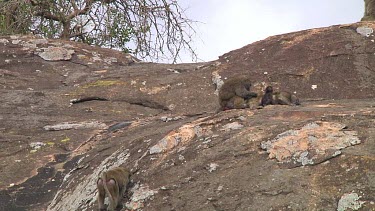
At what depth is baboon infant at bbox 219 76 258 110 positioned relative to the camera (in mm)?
7242

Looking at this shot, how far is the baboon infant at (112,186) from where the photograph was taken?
4.54 m

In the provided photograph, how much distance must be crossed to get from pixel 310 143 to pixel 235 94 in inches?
115

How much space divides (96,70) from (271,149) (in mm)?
6244

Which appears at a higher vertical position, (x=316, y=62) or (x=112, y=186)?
(x=316, y=62)

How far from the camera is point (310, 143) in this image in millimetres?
4445

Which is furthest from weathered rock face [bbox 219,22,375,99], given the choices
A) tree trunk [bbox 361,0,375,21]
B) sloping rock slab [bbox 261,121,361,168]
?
sloping rock slab [bbox 261,121,361,168]

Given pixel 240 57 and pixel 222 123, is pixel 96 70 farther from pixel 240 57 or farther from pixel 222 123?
pixel 222 123

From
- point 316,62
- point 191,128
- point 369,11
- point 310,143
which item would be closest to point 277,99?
point 316,62

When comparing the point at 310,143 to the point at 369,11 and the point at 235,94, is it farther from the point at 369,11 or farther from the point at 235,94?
the point at 369,11

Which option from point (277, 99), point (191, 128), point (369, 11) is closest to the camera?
point (191, 128)

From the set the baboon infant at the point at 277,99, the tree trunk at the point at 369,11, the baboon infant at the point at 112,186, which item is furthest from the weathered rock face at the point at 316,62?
the baboon infant at the point at 112,186

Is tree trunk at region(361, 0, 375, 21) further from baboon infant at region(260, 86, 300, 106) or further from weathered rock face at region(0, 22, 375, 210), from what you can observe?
baboon infant at region(260, 86, 300, 106)

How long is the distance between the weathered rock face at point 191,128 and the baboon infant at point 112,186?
0.08 meters

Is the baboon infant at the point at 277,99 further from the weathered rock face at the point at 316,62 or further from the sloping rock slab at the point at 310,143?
the sloping rock slab at the point at 310,143
